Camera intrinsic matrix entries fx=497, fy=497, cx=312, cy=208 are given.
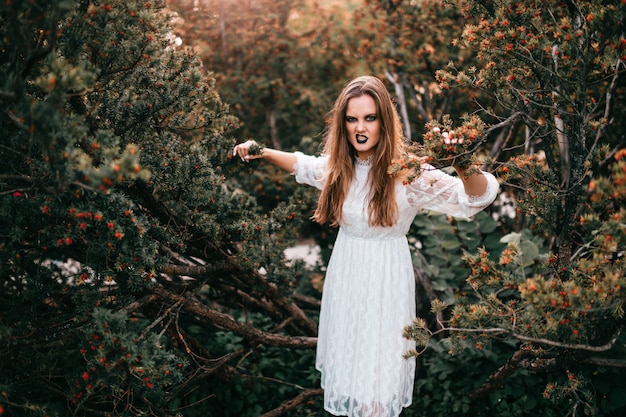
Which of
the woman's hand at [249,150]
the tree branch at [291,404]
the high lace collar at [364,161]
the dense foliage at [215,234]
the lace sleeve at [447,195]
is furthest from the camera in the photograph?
the tree branch at [291,404]

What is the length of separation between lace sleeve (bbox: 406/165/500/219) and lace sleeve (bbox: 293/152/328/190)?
0.53 m

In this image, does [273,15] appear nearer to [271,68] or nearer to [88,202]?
[271,68]

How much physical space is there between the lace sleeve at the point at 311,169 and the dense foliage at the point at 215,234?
0.28 metres

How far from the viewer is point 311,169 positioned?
258 centimetres

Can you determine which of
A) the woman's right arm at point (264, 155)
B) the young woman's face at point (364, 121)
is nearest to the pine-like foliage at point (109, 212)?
the woman's right arm at point (264, 155)

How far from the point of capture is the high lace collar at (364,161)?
235 centimetres

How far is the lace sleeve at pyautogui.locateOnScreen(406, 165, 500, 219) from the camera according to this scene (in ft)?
6.48

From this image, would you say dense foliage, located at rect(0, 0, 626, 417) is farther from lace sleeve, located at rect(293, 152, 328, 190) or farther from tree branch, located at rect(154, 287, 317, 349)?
lace sleeve, located at rect(293, 152, 328, 190)

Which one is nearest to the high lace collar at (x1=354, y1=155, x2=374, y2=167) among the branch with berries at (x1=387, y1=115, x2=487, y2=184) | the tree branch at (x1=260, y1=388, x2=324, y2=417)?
the branch with berries at (x1=387, y1=115, x2=487, y2=184)

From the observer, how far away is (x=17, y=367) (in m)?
2.21

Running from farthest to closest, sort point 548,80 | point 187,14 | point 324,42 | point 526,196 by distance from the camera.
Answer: point 324,42
point 187,14
point 526,196
point 548,80

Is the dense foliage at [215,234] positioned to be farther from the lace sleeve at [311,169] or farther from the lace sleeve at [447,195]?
the lace sleeve at [311,169]

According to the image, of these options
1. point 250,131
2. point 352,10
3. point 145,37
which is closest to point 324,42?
point 352,10

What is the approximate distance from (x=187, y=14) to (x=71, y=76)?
350 centimetres
